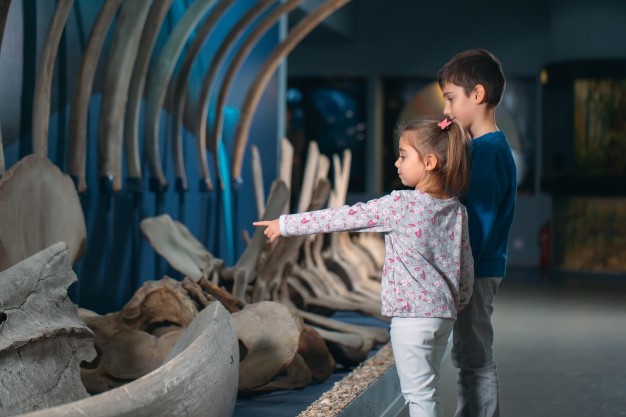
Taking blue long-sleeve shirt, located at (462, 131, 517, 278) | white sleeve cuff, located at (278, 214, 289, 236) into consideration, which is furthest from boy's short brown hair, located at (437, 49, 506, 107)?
white sleeve cuff, located at (278, 214, 289, 236)

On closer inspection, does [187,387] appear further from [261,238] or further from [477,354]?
[261,238]

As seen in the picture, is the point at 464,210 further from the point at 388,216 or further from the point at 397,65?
the point at 397,65

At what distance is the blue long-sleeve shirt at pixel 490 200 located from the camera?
3.27 metres

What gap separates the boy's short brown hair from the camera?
11.1ft

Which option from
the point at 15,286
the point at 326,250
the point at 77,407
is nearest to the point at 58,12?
the point at 15,286

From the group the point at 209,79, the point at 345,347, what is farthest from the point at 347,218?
the point at 209,79

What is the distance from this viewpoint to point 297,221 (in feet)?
9.86

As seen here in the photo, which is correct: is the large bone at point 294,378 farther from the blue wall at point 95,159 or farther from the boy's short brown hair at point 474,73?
the boy's short brown hair at point 474,73

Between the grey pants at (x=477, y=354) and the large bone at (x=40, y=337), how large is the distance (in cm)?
116

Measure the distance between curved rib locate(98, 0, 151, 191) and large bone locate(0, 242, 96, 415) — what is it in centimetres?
177

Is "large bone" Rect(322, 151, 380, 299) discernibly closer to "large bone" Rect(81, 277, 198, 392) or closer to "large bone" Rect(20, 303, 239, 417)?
"large bone" Rect(81, 277, 198, 392)

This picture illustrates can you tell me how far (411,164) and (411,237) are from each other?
8.1 inches

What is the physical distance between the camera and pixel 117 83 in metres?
4.62

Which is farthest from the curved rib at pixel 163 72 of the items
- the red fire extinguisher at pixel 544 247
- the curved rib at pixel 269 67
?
the red fire extinguisher at pixel 544 247
